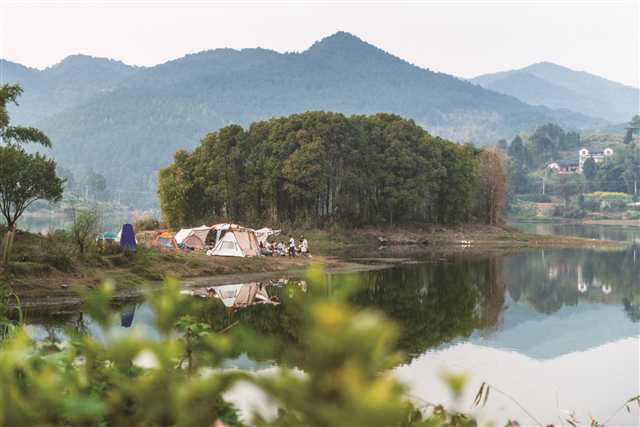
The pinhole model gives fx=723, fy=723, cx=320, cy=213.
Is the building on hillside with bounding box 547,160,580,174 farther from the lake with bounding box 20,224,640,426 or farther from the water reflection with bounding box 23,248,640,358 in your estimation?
the lake with bounding box 20,224,640,426

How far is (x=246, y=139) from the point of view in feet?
187

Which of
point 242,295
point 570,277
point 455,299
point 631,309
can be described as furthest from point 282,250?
point 631,309

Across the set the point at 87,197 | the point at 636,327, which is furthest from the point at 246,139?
the point at 87,197

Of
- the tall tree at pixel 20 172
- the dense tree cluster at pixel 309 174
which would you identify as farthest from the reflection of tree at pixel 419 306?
the dense tree cluster at pixel 309 174

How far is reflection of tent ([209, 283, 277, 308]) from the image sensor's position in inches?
782

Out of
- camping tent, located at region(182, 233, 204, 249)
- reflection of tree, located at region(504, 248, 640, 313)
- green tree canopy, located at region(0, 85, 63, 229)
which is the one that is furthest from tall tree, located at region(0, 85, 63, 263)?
reflection of tree, located at region(504, 248, 640, 313)

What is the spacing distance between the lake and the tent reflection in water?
63 centimetres

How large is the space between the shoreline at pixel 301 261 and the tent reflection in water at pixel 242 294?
759 millimetres

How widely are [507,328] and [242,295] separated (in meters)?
7.76

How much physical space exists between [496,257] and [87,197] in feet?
415

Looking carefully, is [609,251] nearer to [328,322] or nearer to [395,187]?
[395,187]

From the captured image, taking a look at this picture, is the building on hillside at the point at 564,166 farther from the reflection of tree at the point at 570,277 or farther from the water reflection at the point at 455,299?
the water reflection at the point at 455,299

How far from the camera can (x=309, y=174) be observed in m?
53.2

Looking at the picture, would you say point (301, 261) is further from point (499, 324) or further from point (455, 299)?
point (499, 324)
